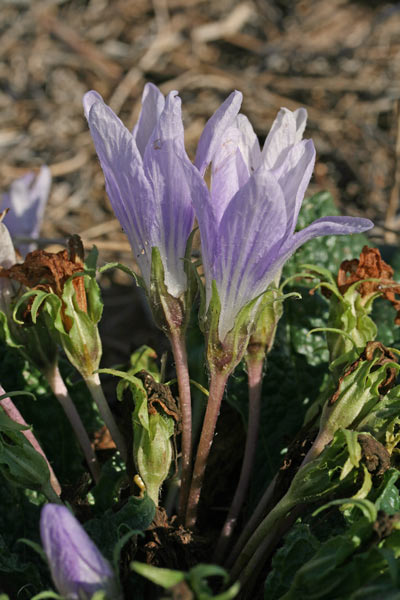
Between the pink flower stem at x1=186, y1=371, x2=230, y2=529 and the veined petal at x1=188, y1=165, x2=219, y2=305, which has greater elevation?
the veined petal at x1=188, y1=165, x2=219, y2=305

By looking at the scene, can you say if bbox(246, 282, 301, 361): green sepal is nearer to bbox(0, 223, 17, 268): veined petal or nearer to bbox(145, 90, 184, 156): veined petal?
bbox(145, 90, 184, 156): veined petal

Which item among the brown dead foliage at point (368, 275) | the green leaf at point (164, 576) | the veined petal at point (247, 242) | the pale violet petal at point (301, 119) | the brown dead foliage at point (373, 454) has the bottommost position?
the brown dead foliage at point (373, 454)

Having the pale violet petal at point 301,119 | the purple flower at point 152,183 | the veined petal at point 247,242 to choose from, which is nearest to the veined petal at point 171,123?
the purple flower at point 152,183

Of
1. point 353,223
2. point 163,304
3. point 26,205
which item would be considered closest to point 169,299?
point 163,304

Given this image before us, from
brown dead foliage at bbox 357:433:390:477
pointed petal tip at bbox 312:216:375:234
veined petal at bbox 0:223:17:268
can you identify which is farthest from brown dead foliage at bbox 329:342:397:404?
veined petal at bbox 0:223:17:268

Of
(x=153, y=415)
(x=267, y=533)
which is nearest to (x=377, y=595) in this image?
(x=267, y=533)

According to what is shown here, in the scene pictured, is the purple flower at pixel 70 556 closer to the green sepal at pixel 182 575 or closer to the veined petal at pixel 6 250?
the green sepal at pixel 182 575

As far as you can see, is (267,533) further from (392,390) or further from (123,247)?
(123,247)
